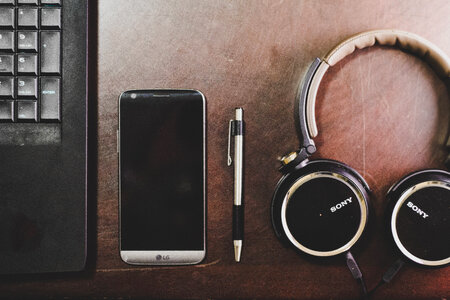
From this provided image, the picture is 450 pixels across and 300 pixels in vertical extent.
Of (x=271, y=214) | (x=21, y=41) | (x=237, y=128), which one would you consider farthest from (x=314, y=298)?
(x=21, y=41)

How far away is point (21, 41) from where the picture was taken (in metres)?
0.43

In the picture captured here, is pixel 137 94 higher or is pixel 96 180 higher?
pixel 137 94

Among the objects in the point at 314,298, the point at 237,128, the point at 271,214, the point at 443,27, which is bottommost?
the point at 314,298

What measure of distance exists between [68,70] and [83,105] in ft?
0.15

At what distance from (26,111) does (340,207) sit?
15.3 inches

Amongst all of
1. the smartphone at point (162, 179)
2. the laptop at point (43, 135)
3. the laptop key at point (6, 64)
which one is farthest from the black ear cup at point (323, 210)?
the laptop key at point (6, 64)

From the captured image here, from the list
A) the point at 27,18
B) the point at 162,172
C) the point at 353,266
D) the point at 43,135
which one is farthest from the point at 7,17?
the point at 353,266

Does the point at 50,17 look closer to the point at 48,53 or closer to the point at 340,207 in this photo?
the point at 48,53

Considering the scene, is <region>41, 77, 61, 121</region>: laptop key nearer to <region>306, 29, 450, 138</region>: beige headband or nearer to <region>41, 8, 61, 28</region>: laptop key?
<region>41, 8, 61, 28</region>: laptop key

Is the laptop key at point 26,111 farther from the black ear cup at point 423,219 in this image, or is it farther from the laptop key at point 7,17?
the black ear cup at point 423,219

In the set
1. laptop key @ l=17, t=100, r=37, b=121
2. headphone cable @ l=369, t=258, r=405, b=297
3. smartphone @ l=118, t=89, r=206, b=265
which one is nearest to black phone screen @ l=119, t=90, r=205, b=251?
smartphone @ l=118, t=89, r=206, b=265

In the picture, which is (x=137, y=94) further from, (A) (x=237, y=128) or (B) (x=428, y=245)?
(B) (x=428, y=245)

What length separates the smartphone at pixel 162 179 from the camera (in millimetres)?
457

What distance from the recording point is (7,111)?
16.8 inches
